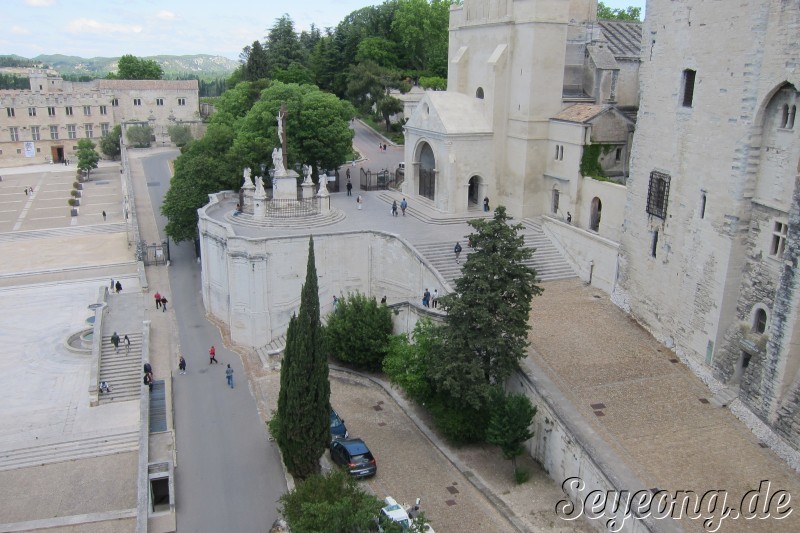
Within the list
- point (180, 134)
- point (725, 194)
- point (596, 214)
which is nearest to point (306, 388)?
point (725, 194)

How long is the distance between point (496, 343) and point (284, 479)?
312 inches

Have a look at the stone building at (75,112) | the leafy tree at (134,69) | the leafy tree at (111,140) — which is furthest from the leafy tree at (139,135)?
the leafy tree at (134,69)

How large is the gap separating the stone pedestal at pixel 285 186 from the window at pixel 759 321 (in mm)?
21998

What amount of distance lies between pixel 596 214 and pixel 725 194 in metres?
10.5

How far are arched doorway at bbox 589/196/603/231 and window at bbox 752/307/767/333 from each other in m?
11.4

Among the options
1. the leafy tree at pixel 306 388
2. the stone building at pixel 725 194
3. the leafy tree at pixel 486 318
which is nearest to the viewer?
the stone building at pixel 725 194

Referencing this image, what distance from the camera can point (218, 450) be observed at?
917 inches

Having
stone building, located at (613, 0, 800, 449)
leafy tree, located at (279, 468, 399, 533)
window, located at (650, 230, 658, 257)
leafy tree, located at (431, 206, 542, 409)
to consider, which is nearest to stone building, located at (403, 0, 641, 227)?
window, located at (650, 230, 658, 257)

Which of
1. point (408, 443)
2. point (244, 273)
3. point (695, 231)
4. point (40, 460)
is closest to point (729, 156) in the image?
point (695, 231)

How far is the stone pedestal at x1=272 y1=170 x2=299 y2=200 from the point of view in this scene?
34562 millimetres

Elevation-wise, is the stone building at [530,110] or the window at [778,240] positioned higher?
the stone building at [530,110]

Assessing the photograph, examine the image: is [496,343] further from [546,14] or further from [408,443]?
[546,14]

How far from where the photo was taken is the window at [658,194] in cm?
2439

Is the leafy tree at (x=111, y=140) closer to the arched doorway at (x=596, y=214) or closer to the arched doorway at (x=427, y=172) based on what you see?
the arched doorway at (x=427, y=172)
